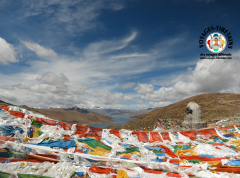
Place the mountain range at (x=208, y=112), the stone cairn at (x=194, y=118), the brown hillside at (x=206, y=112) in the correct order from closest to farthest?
the stone cairn at (x=194, y=118)
the mountain range at (x=208, y=112)
the brown hillside at (x=206, y=112)

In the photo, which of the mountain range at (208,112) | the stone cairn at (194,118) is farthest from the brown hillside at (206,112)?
the stone cairn at (194,118)

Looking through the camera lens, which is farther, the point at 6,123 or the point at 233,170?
the point at 6,123

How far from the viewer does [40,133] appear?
5.69 m

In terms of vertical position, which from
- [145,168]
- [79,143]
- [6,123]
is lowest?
[145,168]

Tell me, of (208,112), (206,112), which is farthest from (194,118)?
(206,112)

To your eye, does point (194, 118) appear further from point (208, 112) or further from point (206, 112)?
point (206, 112)

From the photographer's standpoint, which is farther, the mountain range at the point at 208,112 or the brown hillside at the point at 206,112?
the brown hillside at the point at 206,112

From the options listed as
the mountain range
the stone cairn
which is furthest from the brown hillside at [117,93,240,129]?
the stone cairn

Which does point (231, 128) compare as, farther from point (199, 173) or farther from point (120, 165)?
point (120, 165)

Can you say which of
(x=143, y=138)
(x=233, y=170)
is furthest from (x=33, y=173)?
(x=143, y=138)

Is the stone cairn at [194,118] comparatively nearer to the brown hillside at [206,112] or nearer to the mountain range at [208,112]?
the mountain range at [208,112]

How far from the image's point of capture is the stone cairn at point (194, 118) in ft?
41.7

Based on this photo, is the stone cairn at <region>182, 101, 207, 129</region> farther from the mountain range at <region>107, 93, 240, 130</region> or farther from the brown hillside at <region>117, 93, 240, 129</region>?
the brown hillside at <region>117, 93, 240, 129</region>

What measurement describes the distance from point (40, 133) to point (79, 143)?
1.78 m
